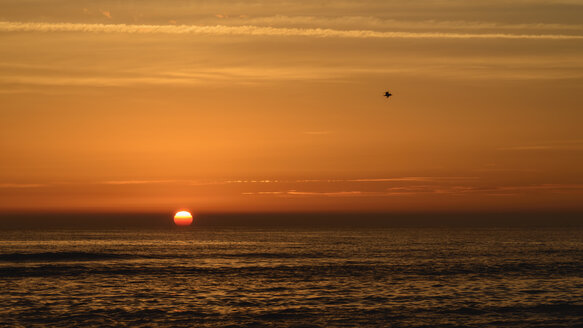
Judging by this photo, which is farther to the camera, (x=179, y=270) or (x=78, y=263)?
(x=78, y=263)

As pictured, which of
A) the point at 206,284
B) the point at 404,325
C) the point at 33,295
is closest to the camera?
the point at 404,325

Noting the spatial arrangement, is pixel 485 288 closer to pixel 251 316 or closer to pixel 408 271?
pixel 408 271

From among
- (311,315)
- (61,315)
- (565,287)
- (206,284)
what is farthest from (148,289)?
(565,287)

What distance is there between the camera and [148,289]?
67250mm

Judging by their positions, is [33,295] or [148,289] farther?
[148,289]

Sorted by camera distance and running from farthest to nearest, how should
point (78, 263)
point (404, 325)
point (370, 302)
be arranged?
point (78, 263)
point (370, 302)
point (404, 325)

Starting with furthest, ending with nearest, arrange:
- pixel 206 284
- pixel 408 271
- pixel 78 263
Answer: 1. pixel 78 263
2. pixel 408 271
3. pixel 206 284

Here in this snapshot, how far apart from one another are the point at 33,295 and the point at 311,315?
27729 millimetres

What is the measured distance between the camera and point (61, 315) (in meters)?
50.9

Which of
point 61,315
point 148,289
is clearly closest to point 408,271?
point 148,289

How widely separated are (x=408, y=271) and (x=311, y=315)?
37.0 metres

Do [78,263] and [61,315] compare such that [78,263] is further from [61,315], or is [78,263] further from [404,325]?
[404,325]

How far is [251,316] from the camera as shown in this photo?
50.5 meters

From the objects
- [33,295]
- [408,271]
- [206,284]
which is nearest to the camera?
[33,295]
